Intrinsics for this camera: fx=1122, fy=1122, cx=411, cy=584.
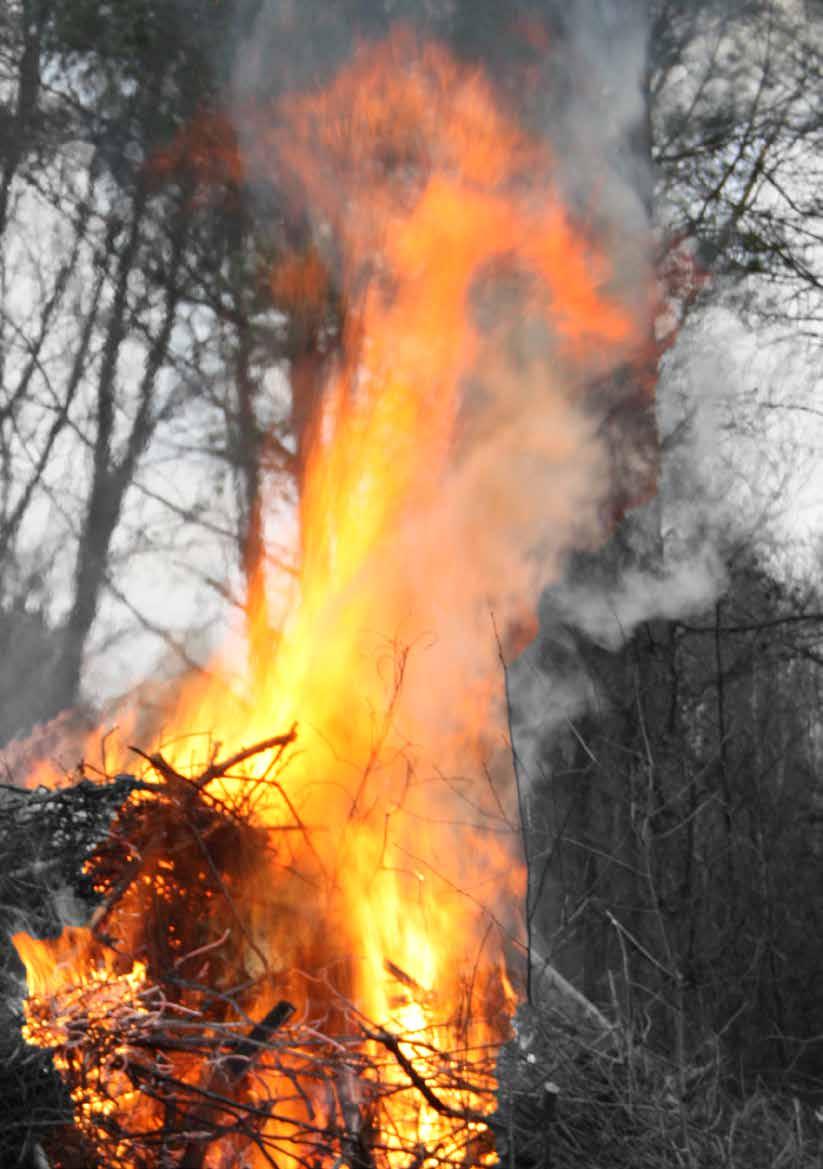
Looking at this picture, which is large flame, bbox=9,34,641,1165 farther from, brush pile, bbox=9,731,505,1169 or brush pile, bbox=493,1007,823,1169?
brush pile, bbox=493,1007,823,1169

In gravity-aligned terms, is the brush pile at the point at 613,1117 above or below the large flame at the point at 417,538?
below

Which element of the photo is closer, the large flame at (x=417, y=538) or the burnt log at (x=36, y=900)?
the burnt log at (x=36, y=900)

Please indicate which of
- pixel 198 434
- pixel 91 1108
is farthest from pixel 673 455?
pixel 91 1108

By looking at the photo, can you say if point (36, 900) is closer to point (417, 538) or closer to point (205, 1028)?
point (205, 1028)

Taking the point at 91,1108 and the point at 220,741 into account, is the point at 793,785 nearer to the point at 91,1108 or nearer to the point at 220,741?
the point at 220,741

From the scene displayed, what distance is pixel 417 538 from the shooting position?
497 centimetres

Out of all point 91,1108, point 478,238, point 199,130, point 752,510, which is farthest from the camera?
point 752,510

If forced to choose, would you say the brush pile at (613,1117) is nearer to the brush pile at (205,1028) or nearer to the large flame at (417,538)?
the brush pile at (205,1028)

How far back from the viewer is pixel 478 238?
211 inches

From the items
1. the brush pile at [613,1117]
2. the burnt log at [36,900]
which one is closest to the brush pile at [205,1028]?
the burnt log at [36,900]

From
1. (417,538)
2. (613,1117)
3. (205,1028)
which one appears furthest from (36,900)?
(417,538)

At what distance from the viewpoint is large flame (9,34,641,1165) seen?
4.14 meters

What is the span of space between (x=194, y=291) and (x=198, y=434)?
1.16 m

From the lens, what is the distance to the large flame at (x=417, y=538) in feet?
13.6
